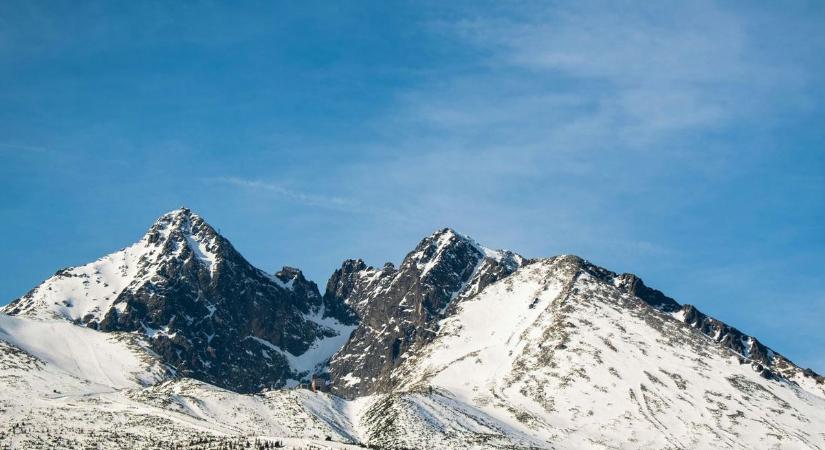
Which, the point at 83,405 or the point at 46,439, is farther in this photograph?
the point at 83,405

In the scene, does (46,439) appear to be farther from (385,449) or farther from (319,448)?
(385,449)

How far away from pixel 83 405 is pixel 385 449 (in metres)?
57.5

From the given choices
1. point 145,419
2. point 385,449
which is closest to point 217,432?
point 145,419

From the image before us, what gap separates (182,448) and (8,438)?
26.7 meters

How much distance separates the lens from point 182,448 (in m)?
160

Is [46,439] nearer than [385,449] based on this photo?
Yes

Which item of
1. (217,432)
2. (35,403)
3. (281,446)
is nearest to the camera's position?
(281,446)

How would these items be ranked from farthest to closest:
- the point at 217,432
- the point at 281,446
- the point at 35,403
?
the point at 35,403, the point at 217,432, the point at 281,446

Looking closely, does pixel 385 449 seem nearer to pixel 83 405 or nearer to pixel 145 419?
pixel 145 419

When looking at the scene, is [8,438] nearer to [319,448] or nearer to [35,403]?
[35,403]

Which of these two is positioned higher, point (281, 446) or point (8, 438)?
point (281, 446)

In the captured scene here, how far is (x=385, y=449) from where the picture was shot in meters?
182

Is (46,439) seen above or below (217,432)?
below

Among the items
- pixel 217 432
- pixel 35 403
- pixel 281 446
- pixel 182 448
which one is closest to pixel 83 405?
pixel 35 403
